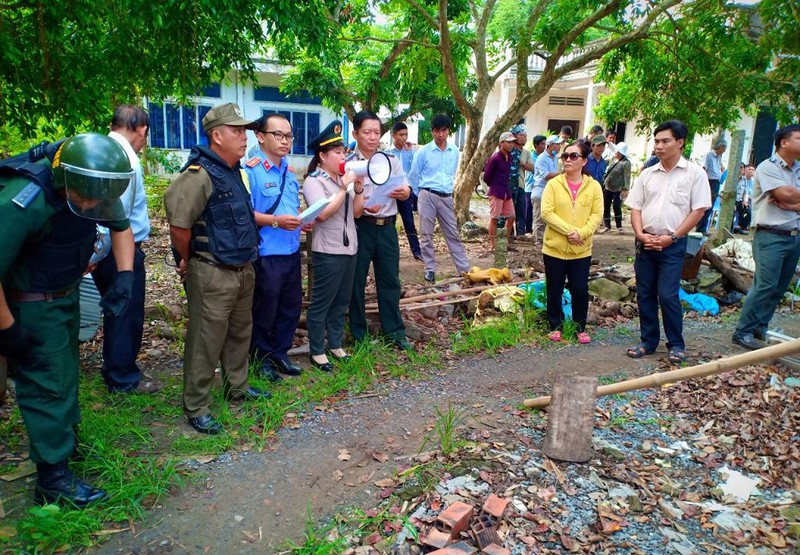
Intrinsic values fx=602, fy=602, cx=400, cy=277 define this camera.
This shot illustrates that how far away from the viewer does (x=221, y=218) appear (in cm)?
374

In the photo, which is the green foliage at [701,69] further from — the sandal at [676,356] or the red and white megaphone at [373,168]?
the red and white megaphone at [373,168]

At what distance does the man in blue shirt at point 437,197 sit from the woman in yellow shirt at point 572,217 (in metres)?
2.06

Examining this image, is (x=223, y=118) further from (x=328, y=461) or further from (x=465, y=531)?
(x=465, y=531)

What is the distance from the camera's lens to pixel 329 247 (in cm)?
477

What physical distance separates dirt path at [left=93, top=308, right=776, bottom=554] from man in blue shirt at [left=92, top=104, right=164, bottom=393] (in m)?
1.32

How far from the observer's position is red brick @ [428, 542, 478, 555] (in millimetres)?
2725

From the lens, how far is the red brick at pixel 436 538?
2.80 meters

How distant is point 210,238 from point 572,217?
3.42 meters

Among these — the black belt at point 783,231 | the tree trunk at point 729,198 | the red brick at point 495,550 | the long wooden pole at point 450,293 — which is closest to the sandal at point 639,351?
the black belt at point 783,231

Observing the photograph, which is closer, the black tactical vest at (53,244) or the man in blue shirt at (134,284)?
the black tactical vest at (53,244)

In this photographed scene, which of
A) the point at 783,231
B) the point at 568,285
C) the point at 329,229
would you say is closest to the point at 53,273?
the point at 329,229

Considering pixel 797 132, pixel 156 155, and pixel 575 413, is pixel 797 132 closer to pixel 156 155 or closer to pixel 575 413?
pixel 575 413

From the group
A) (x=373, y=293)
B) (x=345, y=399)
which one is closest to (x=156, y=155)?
(x=373, y=293)

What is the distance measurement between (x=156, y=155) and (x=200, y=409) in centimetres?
957
